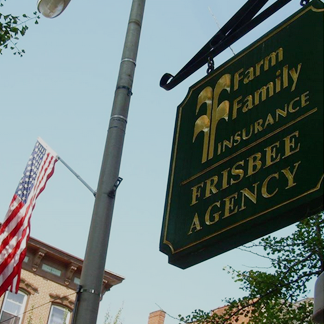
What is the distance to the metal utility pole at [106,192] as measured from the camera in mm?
4801

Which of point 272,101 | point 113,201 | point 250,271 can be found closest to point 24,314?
point 250,271

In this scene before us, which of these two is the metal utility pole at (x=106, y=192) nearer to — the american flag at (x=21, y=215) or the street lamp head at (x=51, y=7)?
the street lamp head at (x=51, y=7)

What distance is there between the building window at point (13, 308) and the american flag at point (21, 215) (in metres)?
14.3

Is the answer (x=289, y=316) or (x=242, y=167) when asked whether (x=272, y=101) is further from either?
(x=289, y=316)

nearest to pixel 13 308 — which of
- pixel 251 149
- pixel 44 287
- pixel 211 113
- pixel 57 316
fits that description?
pixel 44 287

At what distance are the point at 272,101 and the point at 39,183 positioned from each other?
951 centimetres

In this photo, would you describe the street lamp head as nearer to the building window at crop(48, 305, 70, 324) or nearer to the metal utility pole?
the metal utility pole

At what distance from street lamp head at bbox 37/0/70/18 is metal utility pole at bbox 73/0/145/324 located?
117cm

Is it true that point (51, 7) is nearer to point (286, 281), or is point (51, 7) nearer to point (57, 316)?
point (286, 281)

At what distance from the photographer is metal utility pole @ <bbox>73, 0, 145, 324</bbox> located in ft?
15.8

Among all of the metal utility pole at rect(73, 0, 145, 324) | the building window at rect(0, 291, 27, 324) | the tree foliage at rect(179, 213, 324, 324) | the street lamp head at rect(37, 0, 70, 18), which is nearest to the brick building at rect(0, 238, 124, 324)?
the building window at rect(0, 291, 27, 324)

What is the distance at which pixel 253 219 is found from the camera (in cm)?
367

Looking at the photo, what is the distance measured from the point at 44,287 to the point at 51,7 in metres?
22.9

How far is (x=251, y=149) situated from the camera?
3973mm
